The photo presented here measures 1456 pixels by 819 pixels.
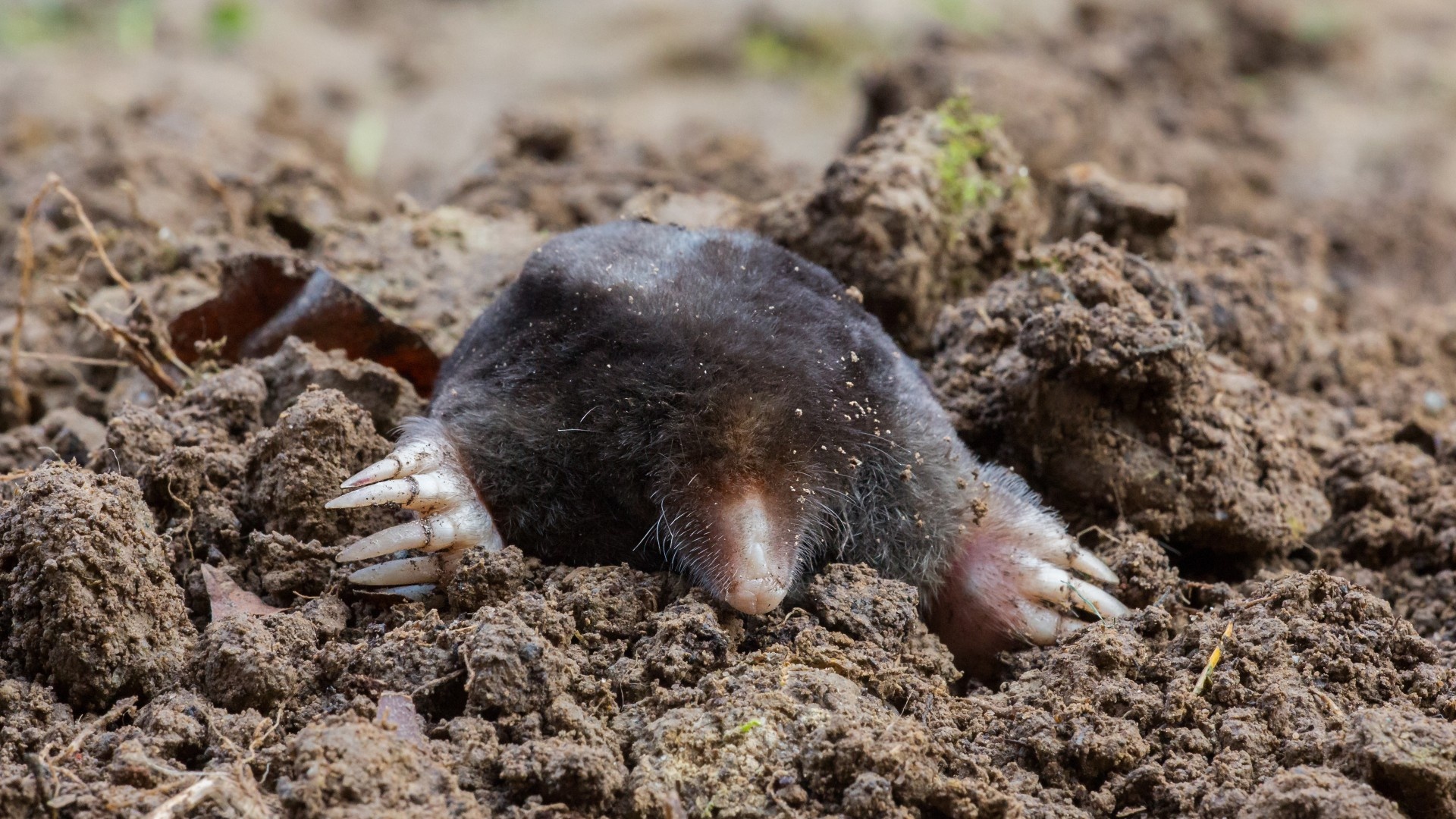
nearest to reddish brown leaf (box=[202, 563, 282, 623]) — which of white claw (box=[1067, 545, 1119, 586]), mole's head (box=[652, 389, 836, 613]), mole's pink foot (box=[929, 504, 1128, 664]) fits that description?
mole's head (box=[652, 389, 836, 613])

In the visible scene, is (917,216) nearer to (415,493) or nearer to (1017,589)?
(1017,589)

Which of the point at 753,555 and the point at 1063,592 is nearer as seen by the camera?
the point at 753,555

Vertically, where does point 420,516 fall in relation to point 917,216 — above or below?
below

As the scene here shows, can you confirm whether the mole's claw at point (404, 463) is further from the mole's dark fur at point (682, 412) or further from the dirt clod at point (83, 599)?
the dirt clod at point (83, 599)

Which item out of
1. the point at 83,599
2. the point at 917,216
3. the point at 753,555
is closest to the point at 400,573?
the point at 83,599

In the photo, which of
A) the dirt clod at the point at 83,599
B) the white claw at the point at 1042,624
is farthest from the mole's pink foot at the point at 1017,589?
the dirt clod at the point at 83,599

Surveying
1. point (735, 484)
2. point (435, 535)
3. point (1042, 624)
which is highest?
point (735, 484)
